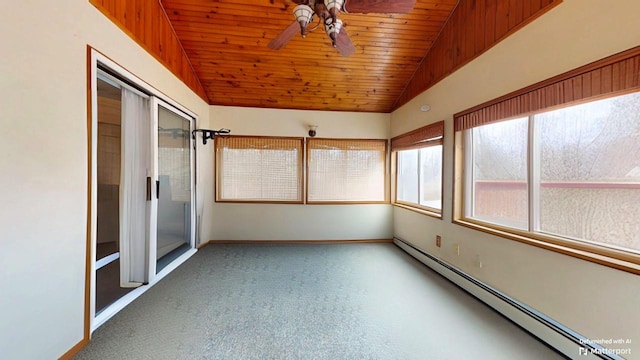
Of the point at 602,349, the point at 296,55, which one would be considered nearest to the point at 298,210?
the point at 296,55

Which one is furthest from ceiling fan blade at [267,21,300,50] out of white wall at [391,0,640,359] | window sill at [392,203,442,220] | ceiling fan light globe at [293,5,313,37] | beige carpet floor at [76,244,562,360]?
window sill at [392,203,442,220]

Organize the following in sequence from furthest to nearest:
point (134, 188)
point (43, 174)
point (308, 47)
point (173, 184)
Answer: point (308, 47)
point (173, 184)
point (134, 188)
point (43, 174)

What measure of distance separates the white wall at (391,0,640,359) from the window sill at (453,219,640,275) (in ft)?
0.13

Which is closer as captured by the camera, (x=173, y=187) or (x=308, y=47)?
(x=173, y=187)

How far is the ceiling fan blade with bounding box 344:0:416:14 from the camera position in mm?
1712

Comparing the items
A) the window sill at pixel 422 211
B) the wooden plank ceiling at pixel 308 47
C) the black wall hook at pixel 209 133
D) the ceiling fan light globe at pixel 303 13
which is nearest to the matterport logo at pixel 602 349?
the window sill at pixel 422 211

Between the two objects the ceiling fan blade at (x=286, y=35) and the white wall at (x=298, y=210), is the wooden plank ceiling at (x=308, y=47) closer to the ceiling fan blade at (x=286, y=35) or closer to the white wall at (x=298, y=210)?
the white wall at (x=298, y=210)

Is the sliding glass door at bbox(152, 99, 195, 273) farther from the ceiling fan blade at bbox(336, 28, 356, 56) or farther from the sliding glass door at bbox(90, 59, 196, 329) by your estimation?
the ceiling fan blade at bbox(336, 28, 356, 56)

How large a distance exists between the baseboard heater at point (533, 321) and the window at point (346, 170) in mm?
1873

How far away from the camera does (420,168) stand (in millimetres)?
3607

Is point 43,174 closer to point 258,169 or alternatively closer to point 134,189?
point 134,189

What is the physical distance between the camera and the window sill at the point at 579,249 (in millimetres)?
1326

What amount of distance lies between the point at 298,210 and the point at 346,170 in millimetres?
1117

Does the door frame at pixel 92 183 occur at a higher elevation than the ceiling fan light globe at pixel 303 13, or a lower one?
lower
